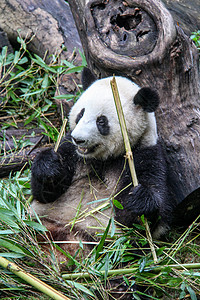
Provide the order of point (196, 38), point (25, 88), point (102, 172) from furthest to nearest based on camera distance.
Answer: point (25, 88) < point (196, 38) < point (102, 172)

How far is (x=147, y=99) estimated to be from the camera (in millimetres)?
2875

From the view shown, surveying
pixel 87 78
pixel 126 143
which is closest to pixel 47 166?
pixel 126 143

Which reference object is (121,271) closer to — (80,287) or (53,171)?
(80,287)

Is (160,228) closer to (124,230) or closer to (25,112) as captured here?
(124,230)

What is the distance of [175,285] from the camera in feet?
8.12

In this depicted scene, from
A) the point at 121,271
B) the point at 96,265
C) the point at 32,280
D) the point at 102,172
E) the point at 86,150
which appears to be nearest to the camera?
the point at 32,280

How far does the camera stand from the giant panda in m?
2.84

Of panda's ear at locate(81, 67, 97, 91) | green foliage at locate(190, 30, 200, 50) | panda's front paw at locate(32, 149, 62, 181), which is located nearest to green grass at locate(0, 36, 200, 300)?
panda's front paw at locate(32, 149, 62, 181)

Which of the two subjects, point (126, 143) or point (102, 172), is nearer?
point (126, 143)

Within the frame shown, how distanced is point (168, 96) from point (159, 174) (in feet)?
2.62

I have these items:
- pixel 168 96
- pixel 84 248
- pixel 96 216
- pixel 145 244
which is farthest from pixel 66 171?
pixel 168 96

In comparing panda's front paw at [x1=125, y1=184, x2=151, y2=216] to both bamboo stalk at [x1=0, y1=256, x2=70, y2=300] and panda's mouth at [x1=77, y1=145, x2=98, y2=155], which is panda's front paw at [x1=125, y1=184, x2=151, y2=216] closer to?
panda's mouth at [x1=77, y1=145, x2=98, y2=155]

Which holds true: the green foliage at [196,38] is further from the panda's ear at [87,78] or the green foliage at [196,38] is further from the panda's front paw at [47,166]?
the panda's front paw at [47,166]

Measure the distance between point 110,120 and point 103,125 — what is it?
0.07 meters
